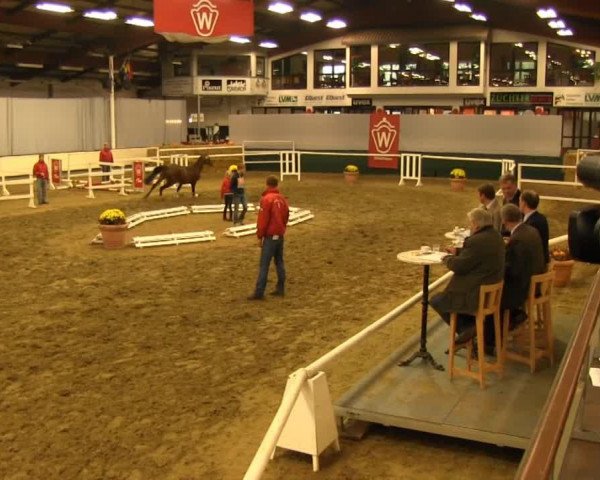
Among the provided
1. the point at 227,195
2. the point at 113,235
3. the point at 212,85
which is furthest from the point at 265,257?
the point at 212,85

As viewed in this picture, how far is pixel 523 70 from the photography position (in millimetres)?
32062

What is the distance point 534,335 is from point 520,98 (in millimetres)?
27339

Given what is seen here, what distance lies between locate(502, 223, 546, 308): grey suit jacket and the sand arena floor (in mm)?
1462

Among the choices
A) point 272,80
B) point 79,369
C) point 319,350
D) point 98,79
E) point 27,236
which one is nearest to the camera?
point 79,369

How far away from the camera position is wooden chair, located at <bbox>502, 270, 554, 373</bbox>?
20.5 feet

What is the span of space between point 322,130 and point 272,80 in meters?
10.3

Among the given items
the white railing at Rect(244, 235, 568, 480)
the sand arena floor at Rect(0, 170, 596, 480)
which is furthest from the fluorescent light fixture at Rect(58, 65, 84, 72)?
the white railing at Rect(244, 235, 568, 480)

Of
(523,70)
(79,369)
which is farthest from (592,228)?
(523,70)

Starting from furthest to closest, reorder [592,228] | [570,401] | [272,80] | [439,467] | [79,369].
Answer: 1. [272,80]
2. [79,369]
3. [439,467]
4. [592,228]
5. [570,401]

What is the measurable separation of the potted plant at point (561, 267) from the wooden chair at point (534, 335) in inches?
124

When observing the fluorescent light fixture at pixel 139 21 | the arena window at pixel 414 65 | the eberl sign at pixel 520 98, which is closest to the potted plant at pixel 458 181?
the eberl sign at pixel 520 98

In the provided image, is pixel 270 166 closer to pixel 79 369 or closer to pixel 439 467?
pixel 79 369

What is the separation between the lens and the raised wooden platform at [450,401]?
16.6 ft

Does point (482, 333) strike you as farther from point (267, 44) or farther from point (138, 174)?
point (267, 44)
